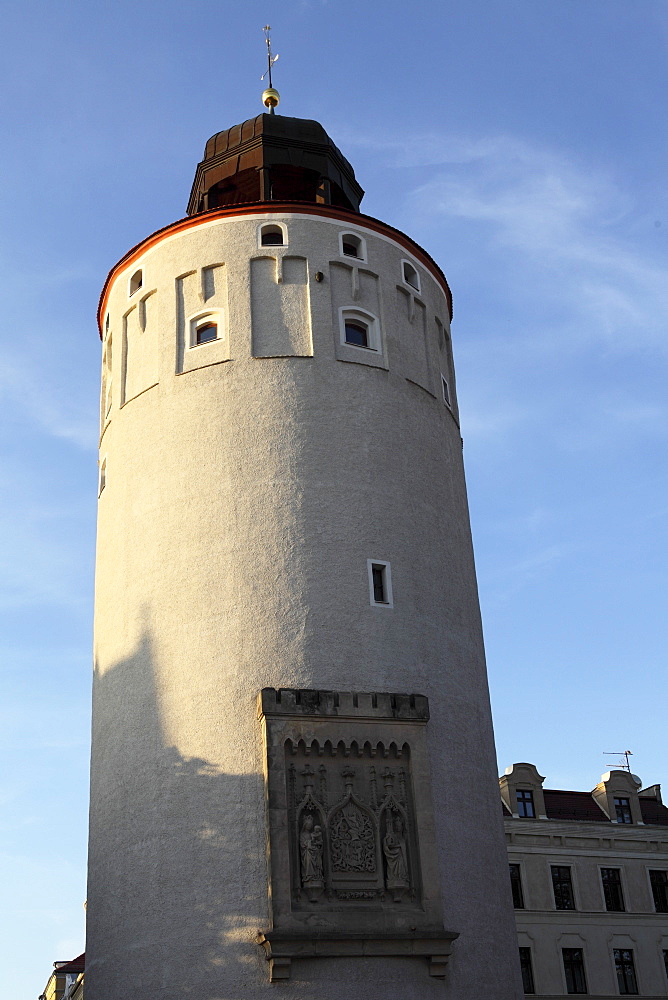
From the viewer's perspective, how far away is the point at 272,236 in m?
24.9

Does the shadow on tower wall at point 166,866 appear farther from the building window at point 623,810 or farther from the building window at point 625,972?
the building window at point 623,810

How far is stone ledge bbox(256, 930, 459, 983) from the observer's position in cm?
1828

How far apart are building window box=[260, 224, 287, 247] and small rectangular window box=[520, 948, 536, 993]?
2268cm

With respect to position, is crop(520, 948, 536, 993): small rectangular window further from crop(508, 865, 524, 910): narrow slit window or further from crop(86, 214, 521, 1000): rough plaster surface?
crop(86, 214, 521, 1000): rough plaster surface

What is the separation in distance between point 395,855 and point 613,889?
847 inches

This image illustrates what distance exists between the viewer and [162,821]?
2008cm

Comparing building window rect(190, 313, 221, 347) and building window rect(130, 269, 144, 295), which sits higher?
building window rect(130, 269, 144, 295)

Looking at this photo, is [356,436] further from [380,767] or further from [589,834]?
[589,834]

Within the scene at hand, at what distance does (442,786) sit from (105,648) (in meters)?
6.83

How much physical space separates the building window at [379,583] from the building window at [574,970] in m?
19.9

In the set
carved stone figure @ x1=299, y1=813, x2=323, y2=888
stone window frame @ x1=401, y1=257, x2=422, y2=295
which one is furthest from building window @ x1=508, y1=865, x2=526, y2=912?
carved stone figure @ x1=299, y1=813, x2=323, y2=888

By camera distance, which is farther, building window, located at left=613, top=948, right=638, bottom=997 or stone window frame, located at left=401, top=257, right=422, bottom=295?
building window, located at left=613, top=948, right=638, bottom=997

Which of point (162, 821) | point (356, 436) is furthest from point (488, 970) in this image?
point (356, 436)

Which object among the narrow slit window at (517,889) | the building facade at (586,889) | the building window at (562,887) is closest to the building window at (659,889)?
the building facade at (586,889)
